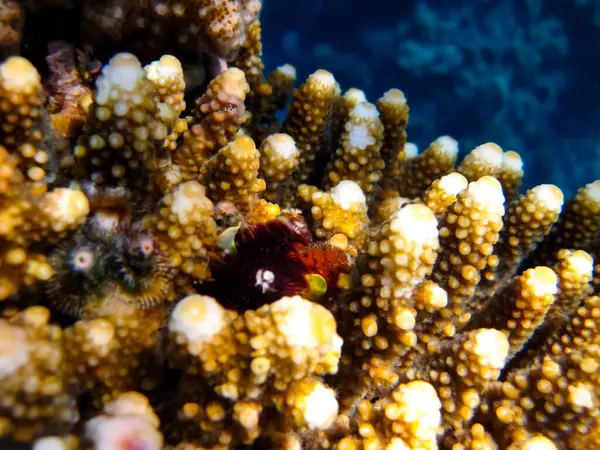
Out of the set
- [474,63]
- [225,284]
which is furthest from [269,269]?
[474,63]

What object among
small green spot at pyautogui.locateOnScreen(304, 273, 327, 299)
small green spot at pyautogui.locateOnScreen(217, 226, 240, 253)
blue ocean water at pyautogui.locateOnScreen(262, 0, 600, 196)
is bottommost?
small green spot at pyautogui.locateOnScreen(217, 226, 240, 253)

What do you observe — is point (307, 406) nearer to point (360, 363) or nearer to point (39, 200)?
point (360, 363)

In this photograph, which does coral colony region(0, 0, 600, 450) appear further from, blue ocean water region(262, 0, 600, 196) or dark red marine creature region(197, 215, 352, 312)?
blue ocean water region(262, 0, 600, 196)

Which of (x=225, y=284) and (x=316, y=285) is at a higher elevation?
(x=316, y=285)

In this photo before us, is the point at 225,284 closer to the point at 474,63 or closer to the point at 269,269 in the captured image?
the point at 269,269

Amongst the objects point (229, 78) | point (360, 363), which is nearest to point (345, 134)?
point (229, 78)

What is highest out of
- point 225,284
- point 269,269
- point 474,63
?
point 474,63

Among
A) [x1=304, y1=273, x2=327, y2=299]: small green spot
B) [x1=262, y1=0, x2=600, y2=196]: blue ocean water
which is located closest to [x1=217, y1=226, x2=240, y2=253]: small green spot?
[x1=304, y1=273, x2=327, y2=299]: small green spot
